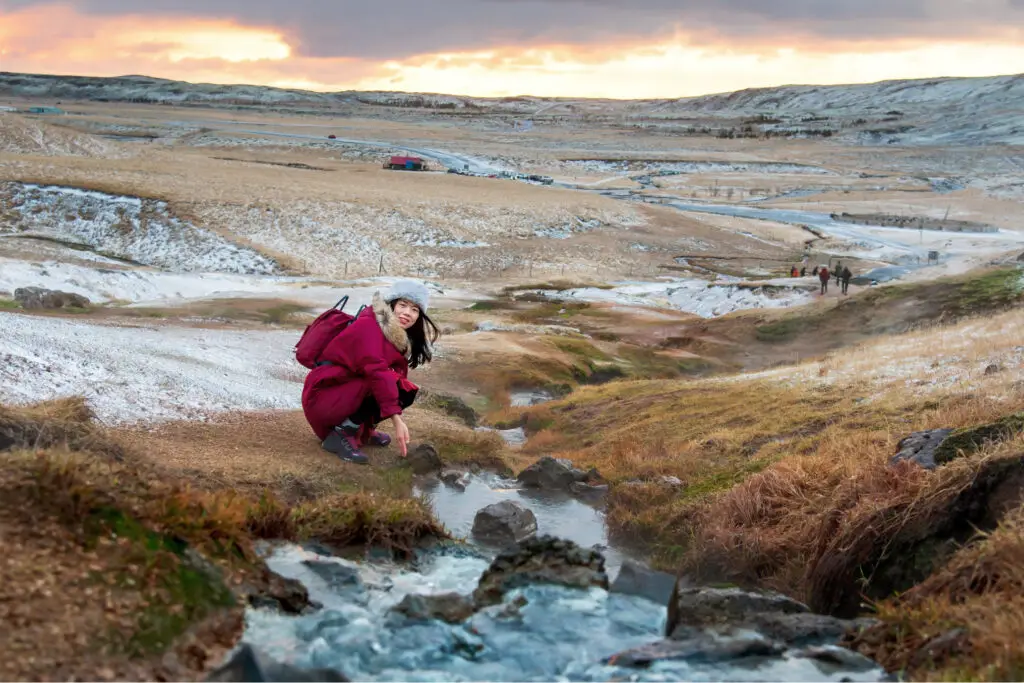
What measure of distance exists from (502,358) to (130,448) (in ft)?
54.6

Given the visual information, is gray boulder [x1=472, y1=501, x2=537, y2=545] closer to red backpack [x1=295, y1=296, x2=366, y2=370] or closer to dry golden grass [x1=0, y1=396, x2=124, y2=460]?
red backpack [x1=295, y1=296, x2=366, y2=370]

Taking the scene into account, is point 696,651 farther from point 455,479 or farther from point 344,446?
point 455,479

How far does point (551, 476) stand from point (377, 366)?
3.68m

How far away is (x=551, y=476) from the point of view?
12.2 m

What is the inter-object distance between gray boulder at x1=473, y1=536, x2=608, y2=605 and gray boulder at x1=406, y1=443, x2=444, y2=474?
4139 millimetres

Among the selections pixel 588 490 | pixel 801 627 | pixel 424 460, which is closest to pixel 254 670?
pixel 801 627

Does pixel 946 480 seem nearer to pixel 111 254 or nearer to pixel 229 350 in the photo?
pixel 229 350

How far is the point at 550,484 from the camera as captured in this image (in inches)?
478

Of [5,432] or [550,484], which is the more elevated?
[5,432]

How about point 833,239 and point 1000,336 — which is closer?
point 1000,336

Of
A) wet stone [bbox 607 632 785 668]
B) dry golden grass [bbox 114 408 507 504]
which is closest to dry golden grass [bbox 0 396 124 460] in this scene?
dry golden grass [bbox 114 408 507 504]

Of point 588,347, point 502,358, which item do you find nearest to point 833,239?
point 588,347

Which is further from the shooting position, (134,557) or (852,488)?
(852,488)

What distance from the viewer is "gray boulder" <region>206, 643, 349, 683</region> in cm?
482
